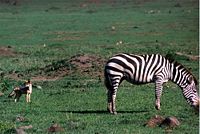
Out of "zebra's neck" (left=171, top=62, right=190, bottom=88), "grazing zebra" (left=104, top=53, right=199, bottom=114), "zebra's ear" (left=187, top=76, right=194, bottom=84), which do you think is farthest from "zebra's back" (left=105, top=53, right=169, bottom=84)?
"zebra's ear" (left=187, top=76, right=194, bottom=84)

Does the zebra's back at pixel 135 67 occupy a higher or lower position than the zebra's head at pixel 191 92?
higher

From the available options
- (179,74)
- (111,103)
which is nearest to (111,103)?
(111,103)

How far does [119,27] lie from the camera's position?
141 feet

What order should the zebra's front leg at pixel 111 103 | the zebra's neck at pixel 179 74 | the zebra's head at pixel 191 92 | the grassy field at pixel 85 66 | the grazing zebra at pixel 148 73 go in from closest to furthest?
the grassy field at pixel 85 66 < the zebra's front leg at pixel 111 103 < the zebra's head at pixel 191 92 < the grazing zebra at pixel 148 73 < the zebra's neck at pixel 179 74

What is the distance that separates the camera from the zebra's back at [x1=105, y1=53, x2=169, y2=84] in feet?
49.5

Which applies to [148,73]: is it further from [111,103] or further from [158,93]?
[111,103]

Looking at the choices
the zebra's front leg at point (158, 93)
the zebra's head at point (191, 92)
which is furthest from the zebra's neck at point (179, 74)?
the zebra's front leg at point (158, 93)

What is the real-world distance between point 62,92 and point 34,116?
448 cm

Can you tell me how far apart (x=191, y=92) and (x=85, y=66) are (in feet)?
27.7

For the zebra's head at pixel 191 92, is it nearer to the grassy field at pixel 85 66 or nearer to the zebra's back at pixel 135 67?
the grassy field at pixel 85 66

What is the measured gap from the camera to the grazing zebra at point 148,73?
49.2 feet

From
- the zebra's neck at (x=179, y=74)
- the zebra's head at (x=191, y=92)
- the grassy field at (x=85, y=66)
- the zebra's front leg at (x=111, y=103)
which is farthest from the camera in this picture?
the zebra's neck at (x=179, y=74)

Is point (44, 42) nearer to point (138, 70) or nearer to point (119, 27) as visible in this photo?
point (119, 27)

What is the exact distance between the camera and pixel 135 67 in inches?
601
